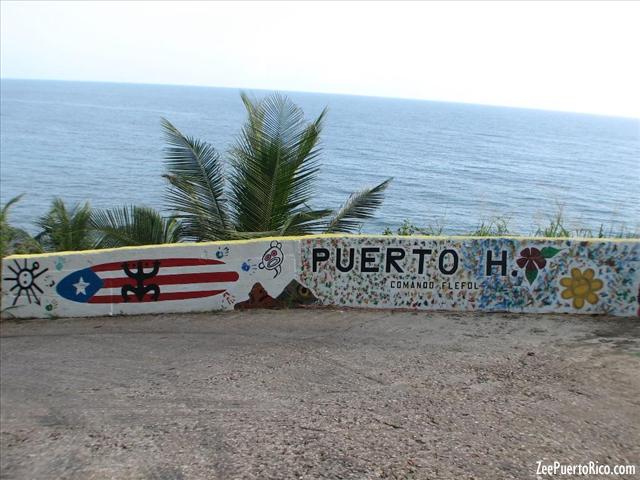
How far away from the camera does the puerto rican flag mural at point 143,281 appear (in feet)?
34.3

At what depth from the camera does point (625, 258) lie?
10.1 meters

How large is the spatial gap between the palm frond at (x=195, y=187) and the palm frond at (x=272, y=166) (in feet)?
1.10

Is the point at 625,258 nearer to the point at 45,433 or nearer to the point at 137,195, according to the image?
the point at 45,433

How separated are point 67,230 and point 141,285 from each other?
350 centimetres

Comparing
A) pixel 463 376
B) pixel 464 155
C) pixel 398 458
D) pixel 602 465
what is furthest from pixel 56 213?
pixel 464 155

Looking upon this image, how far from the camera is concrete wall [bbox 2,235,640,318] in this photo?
10.2m

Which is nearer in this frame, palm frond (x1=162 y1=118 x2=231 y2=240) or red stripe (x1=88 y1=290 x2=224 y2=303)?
red stripe (x1=88 y1=290 x2=224 y2=303)

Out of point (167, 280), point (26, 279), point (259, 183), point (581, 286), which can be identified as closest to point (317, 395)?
point (167, 280)

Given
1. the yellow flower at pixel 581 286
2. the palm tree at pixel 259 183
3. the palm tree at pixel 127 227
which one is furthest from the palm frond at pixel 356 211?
the yellow flower at pixel 581 286

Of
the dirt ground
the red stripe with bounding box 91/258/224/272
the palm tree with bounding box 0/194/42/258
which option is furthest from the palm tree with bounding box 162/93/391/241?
the palm tree with bounding box 0/194/42/258

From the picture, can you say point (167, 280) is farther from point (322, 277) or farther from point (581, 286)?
point (581, 286)

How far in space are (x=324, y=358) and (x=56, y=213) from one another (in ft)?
25.6

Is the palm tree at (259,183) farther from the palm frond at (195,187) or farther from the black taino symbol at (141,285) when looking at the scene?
the black taino symbol at (141,285)

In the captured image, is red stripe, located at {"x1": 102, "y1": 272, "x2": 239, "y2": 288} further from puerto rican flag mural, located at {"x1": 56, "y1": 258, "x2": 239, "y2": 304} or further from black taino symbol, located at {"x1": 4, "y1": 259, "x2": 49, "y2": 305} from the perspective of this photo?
black taino symbol, located at {"x1": 4, "y1": 259, "x2": 49, "y2": 305}
